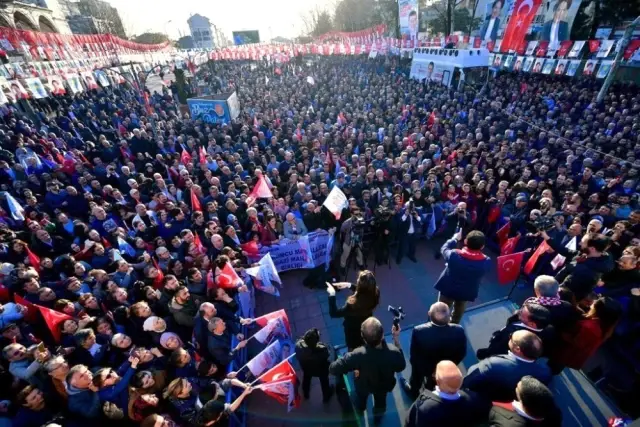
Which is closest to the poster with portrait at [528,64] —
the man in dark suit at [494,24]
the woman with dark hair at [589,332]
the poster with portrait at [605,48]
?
the poster with portrait at [605,48]

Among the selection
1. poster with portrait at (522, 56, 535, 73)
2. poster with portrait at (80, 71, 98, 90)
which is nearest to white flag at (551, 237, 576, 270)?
poster with portrait at (522, 56, 535, 73)

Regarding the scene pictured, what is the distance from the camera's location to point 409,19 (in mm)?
29172

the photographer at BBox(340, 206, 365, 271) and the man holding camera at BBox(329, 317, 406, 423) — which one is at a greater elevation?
the man holding camera at BBox(329, 317, 406, 423)

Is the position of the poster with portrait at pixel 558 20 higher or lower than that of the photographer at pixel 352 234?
higher

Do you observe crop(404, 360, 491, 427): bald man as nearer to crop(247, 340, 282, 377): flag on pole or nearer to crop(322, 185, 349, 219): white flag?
crop(247, 340, 282, 377): flag on pole

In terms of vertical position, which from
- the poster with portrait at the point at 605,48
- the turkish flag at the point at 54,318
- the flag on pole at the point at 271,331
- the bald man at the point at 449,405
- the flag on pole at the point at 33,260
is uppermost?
the poster with portrait at the point at 605,48

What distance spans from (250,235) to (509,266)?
208 inches

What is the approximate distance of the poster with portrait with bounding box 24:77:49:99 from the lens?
15.8 m

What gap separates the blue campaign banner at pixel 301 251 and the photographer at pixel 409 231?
182cm

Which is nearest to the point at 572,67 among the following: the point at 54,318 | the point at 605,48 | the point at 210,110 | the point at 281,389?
the point at 605,48

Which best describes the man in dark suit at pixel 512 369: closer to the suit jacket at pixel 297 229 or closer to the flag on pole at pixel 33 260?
the suit jacket at pixel 297 229

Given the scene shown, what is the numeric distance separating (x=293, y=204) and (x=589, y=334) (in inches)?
229

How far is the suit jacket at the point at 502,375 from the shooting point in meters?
2.69

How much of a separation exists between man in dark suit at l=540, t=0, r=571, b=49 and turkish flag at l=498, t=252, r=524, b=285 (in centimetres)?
1851
